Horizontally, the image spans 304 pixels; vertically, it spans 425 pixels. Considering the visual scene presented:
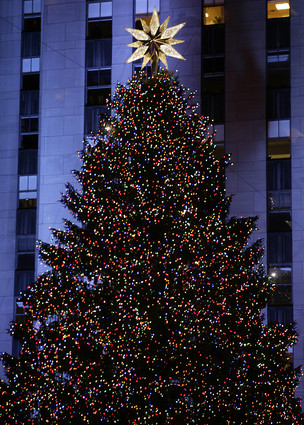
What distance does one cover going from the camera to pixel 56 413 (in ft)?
76.6

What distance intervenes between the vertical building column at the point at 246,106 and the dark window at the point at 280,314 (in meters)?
2.97

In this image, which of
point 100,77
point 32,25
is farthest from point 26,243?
point 32,25

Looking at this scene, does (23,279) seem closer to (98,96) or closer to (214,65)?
(98,96)

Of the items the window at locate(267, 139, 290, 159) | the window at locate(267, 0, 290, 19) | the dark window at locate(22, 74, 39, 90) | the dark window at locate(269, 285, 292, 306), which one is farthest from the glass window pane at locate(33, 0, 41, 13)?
the dark window at locate(269, 285, 292, 306)

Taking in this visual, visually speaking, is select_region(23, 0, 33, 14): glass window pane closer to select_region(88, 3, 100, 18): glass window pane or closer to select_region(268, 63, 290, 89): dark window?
select_region(88, 3, 100, 18): glass window pane

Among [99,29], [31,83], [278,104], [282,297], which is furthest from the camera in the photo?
[31,83]

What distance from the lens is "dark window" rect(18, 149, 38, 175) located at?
116 feet

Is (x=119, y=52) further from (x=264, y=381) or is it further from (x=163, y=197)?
(x=264, y=381)

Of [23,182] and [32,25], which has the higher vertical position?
[32,25]

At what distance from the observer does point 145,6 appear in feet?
116

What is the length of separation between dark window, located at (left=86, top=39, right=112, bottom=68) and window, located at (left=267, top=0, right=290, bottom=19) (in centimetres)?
683

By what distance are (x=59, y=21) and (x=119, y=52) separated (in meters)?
3.13

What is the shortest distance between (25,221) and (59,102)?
5.26 meters

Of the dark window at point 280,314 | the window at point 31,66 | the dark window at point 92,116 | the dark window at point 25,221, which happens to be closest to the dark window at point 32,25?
the window at point 31,66
